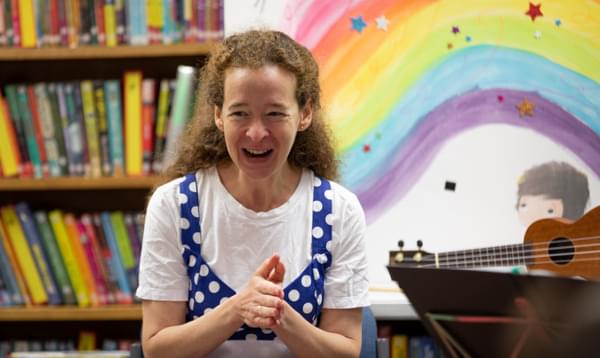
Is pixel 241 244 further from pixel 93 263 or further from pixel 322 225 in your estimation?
pixel 93 263

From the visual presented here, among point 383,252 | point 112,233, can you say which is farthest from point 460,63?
point 112,233

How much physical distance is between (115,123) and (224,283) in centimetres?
92

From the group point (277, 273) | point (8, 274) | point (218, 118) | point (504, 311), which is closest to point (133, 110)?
point (8, 274)

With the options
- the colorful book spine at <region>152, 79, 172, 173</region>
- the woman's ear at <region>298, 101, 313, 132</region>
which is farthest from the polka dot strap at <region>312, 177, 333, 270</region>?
the colorful book spine at <region>152, 79, 172, 173</region>

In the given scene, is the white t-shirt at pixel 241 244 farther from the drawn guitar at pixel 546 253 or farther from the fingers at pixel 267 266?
the drawn guitar at pixel 546 253

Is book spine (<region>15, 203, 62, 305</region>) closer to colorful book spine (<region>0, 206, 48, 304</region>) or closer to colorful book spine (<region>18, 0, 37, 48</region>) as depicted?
colorful book spine (<region>0, 206, 48, 304</region>)

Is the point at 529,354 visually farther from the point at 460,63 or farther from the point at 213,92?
the point at 460,63

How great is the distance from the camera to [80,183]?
2334 millimetres

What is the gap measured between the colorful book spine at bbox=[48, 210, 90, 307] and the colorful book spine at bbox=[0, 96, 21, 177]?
17 centimetres

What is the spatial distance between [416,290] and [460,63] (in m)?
1.38

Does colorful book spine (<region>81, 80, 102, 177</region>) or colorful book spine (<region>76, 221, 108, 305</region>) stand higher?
colorful book spine (<region>81, 80, 102, 177</region>)

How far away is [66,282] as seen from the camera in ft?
7.82

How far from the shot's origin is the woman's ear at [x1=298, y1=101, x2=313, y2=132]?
63.6 inches

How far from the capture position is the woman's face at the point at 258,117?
4.91 feet
